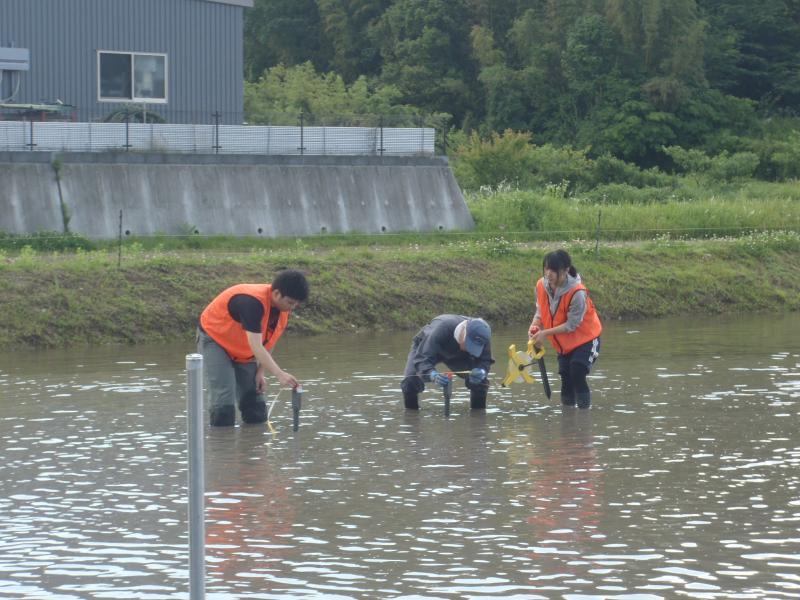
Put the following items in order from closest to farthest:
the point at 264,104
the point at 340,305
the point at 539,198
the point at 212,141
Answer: the point at 340,305 → the point at 212,141 → the point at 539,198 → the point at 264,104

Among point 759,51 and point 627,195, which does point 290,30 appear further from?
point 627,195

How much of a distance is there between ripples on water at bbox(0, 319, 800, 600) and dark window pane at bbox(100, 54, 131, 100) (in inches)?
568

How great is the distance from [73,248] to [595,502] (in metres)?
15.9

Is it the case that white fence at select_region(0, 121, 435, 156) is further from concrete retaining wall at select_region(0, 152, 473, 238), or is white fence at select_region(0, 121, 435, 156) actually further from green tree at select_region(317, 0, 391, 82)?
green tree at select_region(317, 0, 391, 82)

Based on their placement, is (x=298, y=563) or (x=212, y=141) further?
(x=212, y=141)

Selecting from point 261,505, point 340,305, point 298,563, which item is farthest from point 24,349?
point 298,563

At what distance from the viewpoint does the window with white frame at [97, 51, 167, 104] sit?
29.3 meters

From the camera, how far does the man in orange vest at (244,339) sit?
11.6 m

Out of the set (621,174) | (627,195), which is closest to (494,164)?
(627,195)

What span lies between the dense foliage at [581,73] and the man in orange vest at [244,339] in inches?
1291

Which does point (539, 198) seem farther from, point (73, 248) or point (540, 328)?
point (540, 328)

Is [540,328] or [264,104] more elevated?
[264,104]

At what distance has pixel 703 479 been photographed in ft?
33.7

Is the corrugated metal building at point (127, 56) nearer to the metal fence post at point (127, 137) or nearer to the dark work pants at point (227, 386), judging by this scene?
the metal fence post at point (127, 137)
